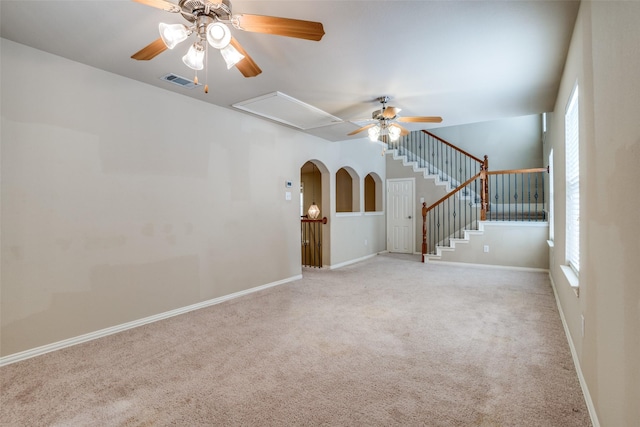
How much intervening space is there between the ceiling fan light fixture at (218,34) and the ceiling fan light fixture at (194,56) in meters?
0.26

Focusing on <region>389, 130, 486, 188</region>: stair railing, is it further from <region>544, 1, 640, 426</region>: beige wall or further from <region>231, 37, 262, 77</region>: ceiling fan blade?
<region>231, 37, 262, 77</region>: ceiling fan blade

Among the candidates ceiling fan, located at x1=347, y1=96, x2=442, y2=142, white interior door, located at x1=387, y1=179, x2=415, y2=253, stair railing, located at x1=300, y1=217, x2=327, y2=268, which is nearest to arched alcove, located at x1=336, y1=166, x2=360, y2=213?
white interior door, located at x1=387, y1=179, x2=415, y2=253

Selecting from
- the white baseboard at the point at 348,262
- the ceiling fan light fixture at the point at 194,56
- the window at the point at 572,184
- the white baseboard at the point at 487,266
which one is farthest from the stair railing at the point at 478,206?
the ceiling fan light fixture at the point at 194,56

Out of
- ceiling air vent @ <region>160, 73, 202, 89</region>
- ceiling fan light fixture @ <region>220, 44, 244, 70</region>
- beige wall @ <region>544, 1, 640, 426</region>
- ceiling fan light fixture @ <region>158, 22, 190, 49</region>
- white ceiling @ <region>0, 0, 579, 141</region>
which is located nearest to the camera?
beige wall @ <region>544, 1, 640, 426</region>

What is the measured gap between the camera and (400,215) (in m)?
8.41

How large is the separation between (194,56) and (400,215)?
23.3 ft

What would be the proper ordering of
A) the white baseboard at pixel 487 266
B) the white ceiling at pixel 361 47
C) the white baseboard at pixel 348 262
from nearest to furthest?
the white ceiling at pixel 361 47 → the white baseboard at pixel 487 266 → the white baseboard at pixel 348 262

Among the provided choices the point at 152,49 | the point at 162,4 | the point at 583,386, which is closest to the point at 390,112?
the point at 152,49

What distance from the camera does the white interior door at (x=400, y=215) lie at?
27.2 ft

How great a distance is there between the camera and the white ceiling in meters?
2.20

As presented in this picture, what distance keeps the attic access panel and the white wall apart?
32cm

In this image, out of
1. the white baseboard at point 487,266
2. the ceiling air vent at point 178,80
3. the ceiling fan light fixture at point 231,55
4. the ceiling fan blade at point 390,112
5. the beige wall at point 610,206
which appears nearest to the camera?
the beige wall at point 610,206

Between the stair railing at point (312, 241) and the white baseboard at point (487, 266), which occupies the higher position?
the stair railing at point (312, 241)

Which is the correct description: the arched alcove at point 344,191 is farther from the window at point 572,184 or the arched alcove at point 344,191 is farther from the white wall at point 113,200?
the window at point 572,184
